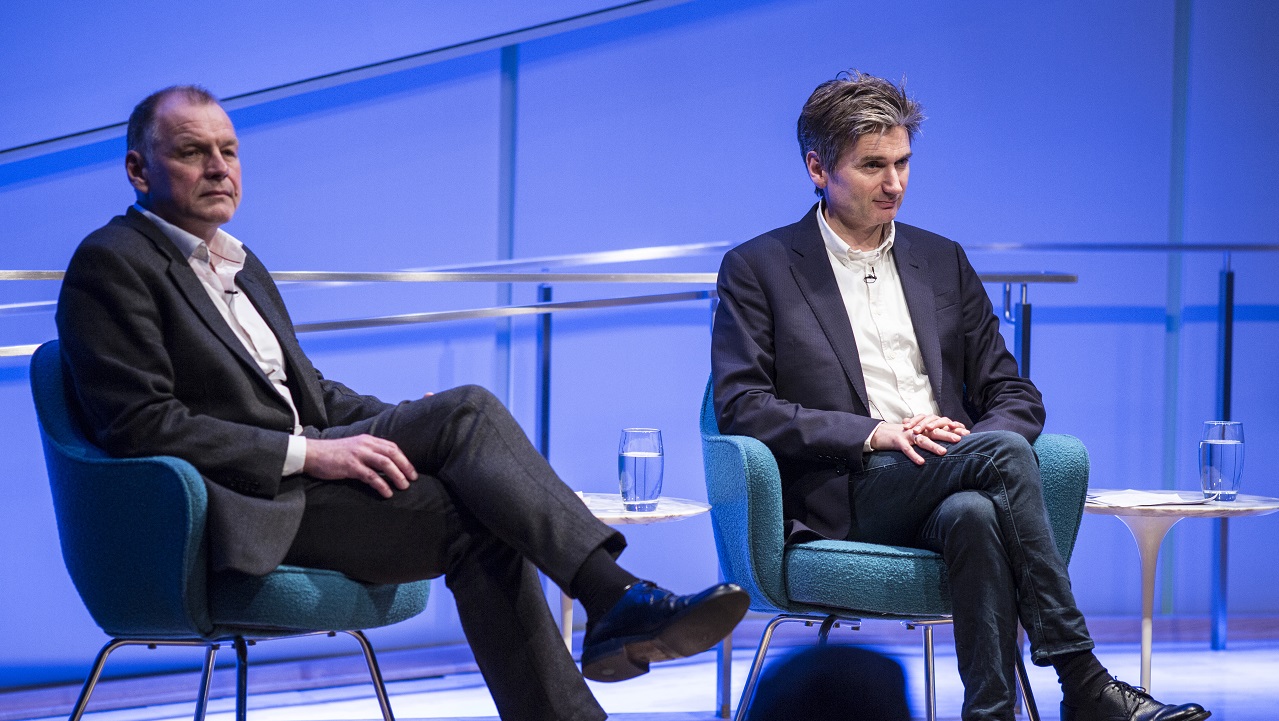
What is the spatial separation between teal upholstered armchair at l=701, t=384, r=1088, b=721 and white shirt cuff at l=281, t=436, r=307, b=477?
768mm

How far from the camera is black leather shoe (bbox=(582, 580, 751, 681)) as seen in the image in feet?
5.36

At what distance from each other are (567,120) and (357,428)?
180cm

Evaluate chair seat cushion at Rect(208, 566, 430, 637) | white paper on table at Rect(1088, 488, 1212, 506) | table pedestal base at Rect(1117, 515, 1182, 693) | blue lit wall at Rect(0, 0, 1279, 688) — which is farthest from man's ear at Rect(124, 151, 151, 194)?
table pedestal base at Rect(1117, 515, 1182, 693)

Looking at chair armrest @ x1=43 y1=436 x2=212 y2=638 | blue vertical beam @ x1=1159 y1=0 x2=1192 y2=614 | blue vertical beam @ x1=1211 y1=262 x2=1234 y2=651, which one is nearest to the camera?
chair armrest @ x1=43 y1=436 x2=212 y2=638

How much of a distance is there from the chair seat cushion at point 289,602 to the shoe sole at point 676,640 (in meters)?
0.44

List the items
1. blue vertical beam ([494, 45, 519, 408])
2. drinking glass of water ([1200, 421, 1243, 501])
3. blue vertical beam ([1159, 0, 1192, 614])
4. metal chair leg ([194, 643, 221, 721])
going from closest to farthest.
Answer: metal chair leg ([194, 643, 221, 721]) → drinking glass of water ([1200, 421, 1243, 501]) → blue vertical beam ([494, 45, 519, 408]) → blue vertical beam ([1159, 0, 1192, 614])

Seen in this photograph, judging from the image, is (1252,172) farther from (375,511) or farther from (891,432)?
(375,511)

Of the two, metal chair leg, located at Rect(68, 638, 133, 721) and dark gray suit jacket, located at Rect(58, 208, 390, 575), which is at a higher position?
dark gray suit jacket, located at Rect(58, 208, 390, 575)

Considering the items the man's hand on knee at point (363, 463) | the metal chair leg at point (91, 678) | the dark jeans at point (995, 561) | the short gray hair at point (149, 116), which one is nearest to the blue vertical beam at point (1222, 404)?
the dark jeans at point (995, 561)

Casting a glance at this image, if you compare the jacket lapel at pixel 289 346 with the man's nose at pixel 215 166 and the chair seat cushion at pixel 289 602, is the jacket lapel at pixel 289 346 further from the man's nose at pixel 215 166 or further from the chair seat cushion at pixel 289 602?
the chair seat cushion at pixel 289 602

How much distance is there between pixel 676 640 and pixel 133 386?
2.95ft

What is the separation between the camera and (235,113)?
10.5ft

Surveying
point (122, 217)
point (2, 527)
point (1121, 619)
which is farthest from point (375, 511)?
point (1121, 619)

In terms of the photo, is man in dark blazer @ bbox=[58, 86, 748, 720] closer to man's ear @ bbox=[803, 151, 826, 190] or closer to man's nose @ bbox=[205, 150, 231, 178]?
man's nose @ bbox=[205, 150, 231, 178]
